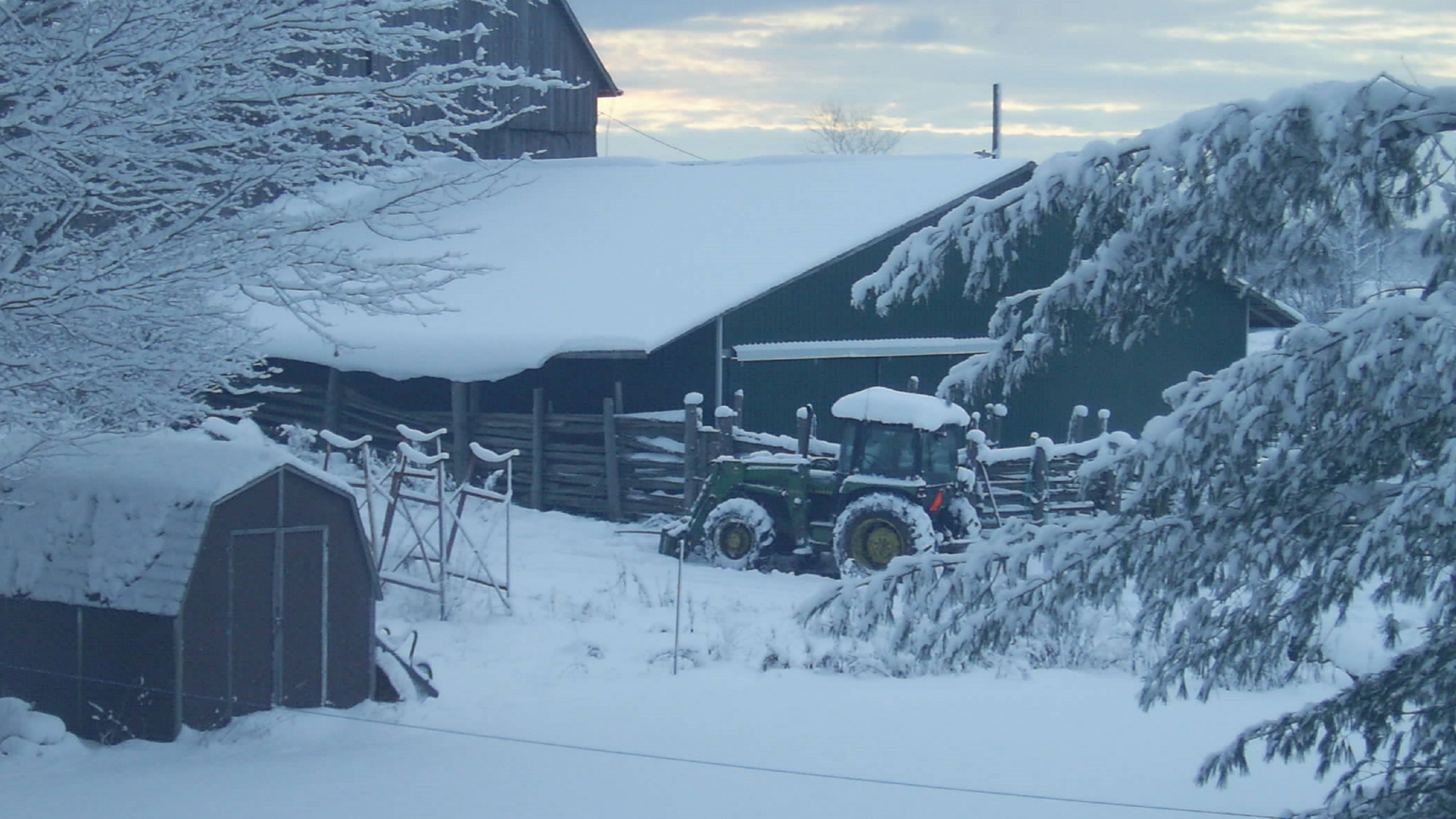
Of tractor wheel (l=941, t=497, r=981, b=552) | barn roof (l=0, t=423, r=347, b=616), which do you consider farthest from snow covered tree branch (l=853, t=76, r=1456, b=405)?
tractor wheel (l=941, t=497, r=981, b=552)

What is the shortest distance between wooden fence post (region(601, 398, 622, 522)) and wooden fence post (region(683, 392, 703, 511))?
111cm

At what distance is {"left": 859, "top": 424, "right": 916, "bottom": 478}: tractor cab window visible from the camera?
15281 millimetres

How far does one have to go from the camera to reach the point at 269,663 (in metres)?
9.27

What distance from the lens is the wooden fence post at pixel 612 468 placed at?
19391 mm

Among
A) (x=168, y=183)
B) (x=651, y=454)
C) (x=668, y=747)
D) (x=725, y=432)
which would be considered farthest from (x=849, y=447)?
(x=168, y=183)

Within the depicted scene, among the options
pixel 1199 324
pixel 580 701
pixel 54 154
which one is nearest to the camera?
pixel 54 154

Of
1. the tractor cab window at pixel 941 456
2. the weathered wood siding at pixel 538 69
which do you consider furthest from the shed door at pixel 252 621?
the weathered wood siding at pixel 538 69

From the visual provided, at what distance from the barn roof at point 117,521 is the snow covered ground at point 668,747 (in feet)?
3.29

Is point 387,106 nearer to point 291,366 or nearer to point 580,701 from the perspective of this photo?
point 580,701

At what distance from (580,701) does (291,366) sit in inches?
599

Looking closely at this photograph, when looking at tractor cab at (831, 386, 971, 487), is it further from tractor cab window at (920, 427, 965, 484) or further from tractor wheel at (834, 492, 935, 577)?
tractor wheel at (834, 492, 935, 577)

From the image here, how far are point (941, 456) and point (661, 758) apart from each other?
24.7 ft

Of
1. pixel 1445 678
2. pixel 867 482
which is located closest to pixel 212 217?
pixel 1445 678

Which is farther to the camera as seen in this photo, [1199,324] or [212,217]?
[1199,324]
